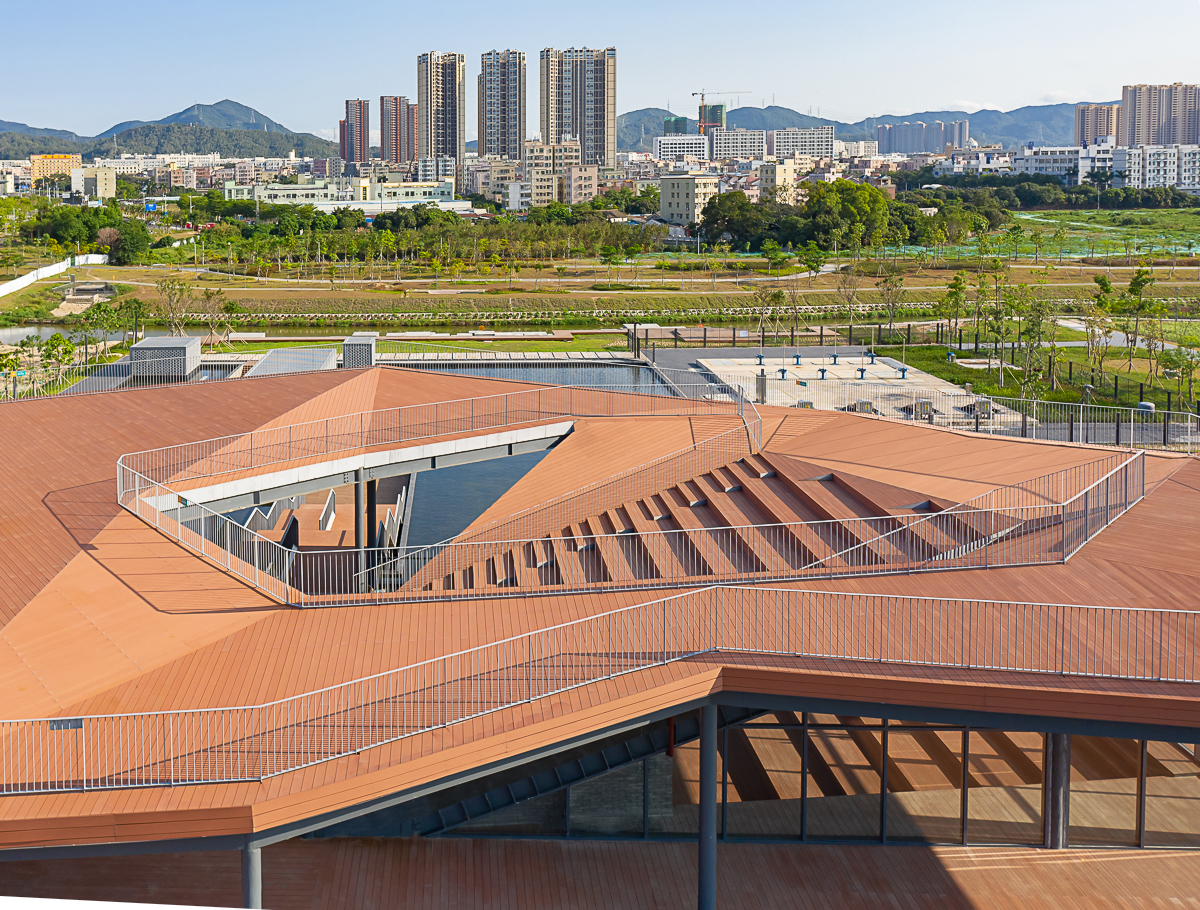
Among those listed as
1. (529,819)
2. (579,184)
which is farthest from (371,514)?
(579,184)

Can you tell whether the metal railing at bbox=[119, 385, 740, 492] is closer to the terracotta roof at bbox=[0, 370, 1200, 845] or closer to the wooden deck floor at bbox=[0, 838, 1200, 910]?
the terracotta roof at bbox=[0, 370, 1200, 845]

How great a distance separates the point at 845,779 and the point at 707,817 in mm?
2613

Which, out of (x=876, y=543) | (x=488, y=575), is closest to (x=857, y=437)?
(x=876, y=543)

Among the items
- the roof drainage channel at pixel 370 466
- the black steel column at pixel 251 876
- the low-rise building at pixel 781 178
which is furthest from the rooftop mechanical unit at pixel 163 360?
A: the low-rise building at pixel 781 178

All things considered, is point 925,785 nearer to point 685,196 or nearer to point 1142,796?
point 1142,796

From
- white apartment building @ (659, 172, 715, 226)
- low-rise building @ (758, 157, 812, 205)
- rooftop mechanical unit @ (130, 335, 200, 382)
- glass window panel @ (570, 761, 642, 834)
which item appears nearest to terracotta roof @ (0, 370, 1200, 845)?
glass window panel @ (570, 761, 642, 834)

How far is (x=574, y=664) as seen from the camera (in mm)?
11523

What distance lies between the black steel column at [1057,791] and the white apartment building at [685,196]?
128m

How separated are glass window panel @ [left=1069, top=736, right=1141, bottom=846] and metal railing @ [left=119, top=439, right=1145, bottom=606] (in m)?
2.43

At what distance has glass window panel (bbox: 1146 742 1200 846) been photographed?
1303 centimetres

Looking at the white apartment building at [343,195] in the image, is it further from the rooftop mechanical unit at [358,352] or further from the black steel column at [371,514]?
the black steel column at [371,514]

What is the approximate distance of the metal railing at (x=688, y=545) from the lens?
14.1 metres

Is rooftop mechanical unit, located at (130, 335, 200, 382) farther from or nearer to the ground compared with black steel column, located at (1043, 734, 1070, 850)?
farther from the ground

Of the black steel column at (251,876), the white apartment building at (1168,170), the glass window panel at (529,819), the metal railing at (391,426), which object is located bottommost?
the glass window panel at (529,819)
